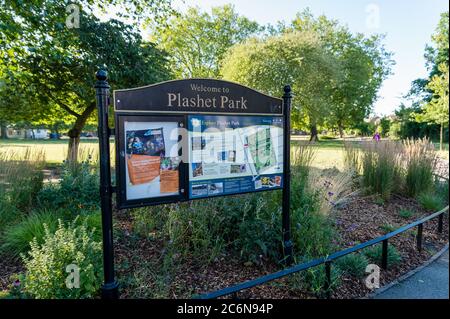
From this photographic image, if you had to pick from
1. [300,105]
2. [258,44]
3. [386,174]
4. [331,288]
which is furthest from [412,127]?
[331,288]

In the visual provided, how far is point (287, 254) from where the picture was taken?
11.1 feet

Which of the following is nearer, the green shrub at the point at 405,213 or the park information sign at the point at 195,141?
the park information sign at the point at 195,141

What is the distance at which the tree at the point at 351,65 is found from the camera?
105 ft

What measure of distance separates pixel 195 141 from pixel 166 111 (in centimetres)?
44

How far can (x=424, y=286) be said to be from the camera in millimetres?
3227

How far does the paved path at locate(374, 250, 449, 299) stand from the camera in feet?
→ 9.93

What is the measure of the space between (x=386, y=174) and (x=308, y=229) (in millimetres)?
3826

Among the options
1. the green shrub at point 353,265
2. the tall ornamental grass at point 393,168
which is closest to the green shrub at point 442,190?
the tall ornamental grass at point 393,168


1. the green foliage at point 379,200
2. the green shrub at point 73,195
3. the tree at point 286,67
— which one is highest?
the tree at point 286,67

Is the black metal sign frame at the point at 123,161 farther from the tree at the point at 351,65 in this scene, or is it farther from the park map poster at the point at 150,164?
the tree at the point at 351,65

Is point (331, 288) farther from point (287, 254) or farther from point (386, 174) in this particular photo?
point (386, 174)

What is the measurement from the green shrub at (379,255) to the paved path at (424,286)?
28 cm

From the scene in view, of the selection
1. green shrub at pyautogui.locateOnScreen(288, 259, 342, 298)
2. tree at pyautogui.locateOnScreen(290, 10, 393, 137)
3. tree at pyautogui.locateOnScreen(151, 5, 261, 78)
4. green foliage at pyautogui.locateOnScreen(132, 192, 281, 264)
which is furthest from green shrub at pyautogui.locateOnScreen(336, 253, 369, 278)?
tree at pyautogui.locateOnScreen(290, 10, 393, 137)

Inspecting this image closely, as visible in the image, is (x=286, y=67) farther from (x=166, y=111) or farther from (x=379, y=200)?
(x=166, y=111)
